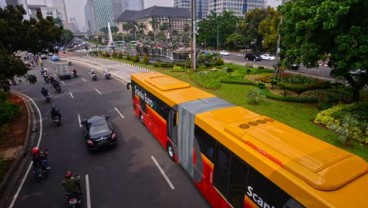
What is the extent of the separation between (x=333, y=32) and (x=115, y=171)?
14.8m

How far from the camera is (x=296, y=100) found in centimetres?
1948

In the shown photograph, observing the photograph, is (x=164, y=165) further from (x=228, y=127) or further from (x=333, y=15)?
(x=333, y=15)

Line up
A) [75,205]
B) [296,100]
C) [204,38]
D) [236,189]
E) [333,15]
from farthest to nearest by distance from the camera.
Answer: [204,38]
[296,100]
[333,15]
[75,205]
[236,189]

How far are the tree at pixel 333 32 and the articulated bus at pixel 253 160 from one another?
8455 mm

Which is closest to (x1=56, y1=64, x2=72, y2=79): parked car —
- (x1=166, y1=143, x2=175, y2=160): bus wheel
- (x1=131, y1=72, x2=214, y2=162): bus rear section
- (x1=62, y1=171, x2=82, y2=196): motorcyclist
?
(x1=131, y1=72, x2=214, y2=162): bus rear section

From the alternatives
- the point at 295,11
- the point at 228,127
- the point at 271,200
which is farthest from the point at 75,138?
the point at 295,11

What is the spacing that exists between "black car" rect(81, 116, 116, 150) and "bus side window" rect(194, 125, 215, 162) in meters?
6.02

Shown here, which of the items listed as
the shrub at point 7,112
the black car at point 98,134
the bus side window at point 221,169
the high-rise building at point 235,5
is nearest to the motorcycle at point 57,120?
the shrub at point 7,112

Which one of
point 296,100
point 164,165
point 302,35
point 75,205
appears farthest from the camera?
point 296,100

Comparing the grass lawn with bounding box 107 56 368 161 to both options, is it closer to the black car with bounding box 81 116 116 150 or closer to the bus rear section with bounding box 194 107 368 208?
the bus rear section with bounding box 194 107 368 208

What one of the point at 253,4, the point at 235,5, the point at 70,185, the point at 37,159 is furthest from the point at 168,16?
the point at 70,185

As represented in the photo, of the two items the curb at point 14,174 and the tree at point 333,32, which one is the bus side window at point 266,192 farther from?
the tree at point 333,32

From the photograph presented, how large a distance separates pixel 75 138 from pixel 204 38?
242 feet

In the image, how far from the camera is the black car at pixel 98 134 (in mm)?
12695
